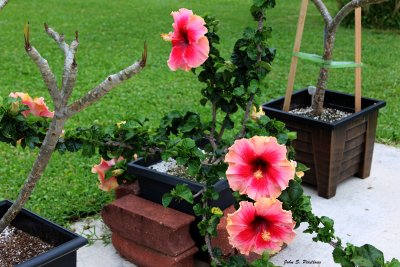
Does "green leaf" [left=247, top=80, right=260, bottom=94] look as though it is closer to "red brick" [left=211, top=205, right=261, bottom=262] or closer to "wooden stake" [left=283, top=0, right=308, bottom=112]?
"red brick" [left=211, top=205, right=261, bottom=262]

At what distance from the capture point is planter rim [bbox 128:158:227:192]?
112 inches

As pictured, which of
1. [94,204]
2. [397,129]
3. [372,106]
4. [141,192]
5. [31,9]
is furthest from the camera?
[31,9]

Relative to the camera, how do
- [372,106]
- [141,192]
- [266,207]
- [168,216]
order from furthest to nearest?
[372,106]
[141,192]
[168,216]
[266,207]

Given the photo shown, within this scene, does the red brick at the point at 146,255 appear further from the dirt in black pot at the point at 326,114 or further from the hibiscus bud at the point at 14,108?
the dirt in black pot at the point at 326,114

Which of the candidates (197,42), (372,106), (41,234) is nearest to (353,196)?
(372,106)

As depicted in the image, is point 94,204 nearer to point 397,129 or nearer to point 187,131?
point 187,131

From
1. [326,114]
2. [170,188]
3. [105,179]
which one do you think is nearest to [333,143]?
[326,114]

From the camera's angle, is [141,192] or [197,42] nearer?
[197,42]

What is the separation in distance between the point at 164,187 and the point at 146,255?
31cm

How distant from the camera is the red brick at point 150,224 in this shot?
278cm

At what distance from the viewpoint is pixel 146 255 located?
2924mm

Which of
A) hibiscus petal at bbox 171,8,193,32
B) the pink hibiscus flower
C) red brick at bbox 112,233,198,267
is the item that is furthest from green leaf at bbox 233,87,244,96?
the pink hibiscus flower

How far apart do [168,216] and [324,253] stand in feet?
2.74

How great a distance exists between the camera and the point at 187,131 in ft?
9.62
